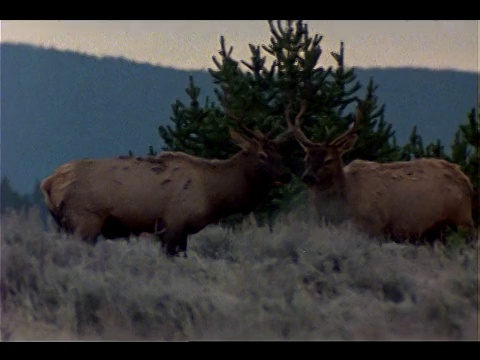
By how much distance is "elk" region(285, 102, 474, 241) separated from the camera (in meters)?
12.8

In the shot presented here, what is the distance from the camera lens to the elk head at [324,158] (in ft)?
42.2

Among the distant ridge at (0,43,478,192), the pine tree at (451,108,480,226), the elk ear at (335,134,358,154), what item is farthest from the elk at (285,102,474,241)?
the distant ridge at (0,43,478,192)

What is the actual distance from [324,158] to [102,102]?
341 cm

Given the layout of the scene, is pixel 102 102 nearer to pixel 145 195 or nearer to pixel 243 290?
pixel 145 195

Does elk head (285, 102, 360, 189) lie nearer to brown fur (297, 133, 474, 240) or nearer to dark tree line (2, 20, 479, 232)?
brown fur (297, 133, 474, 240)

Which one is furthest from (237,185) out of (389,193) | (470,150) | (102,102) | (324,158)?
(470,150)

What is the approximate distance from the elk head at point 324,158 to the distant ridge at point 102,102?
3.60 ft

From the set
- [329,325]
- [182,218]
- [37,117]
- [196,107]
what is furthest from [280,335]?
[196,107]

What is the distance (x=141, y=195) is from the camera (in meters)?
12.2

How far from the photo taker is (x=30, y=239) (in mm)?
11484

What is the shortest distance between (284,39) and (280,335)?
6270 millimetres

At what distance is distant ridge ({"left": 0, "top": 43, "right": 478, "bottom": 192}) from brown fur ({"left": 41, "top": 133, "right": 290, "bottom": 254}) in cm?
125

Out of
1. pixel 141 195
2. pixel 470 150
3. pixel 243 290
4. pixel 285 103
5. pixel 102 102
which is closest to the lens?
pixel 243 290
